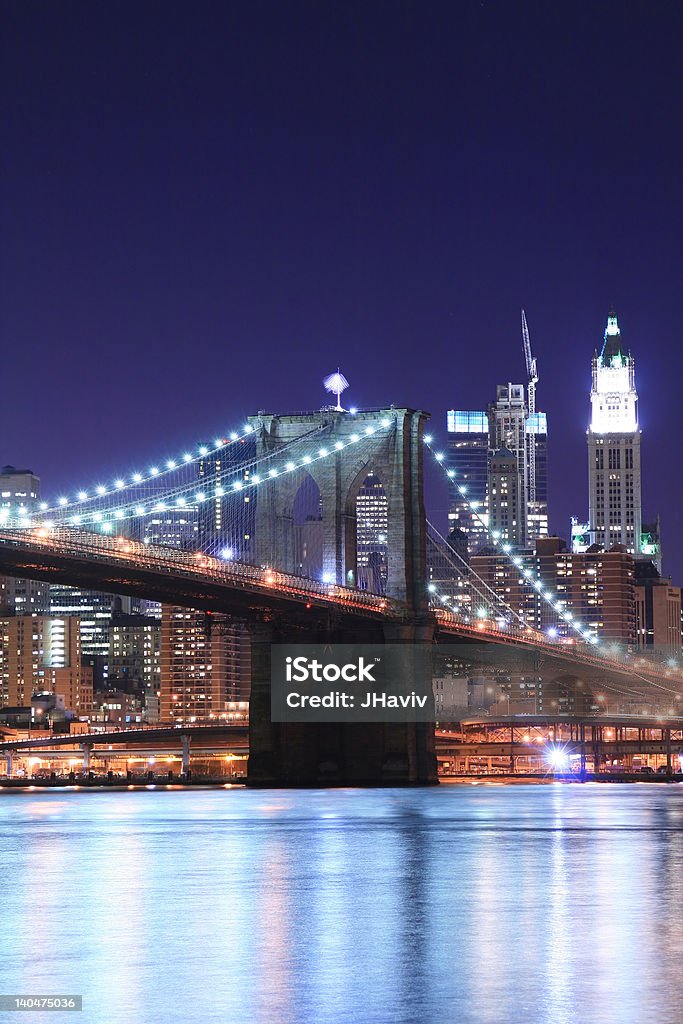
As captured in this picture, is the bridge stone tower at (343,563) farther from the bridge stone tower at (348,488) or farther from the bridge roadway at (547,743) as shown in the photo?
the bridge roadway at (547,743)

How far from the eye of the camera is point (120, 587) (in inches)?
2963

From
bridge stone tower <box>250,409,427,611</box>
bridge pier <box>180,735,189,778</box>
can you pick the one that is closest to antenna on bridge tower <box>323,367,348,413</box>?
bridge stone tower <box>250,409,427,611</box>

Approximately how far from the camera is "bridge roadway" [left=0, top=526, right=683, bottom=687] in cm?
6819

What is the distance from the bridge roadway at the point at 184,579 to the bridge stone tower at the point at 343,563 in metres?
1.28

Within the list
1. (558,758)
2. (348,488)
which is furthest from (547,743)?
(348,488)

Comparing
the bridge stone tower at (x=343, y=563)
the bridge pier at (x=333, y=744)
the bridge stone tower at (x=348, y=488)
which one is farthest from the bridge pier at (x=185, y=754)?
the bridge pier at (x=333, y=744)

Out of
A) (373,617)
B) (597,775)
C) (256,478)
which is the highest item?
(256,478)

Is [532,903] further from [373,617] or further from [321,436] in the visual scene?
[321,436]

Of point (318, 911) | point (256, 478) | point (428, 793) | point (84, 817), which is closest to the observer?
point (318, 911)

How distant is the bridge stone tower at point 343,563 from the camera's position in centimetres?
8588

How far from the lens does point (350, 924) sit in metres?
23.1

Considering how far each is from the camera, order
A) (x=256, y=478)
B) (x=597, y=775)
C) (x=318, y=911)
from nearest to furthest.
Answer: (x=318, y=911)
(x=256, y=478)
(x=597, y=775)

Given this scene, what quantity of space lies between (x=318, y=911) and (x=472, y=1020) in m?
9.17

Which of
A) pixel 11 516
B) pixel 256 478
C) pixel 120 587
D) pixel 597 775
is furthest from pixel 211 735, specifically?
pixel 11 516
